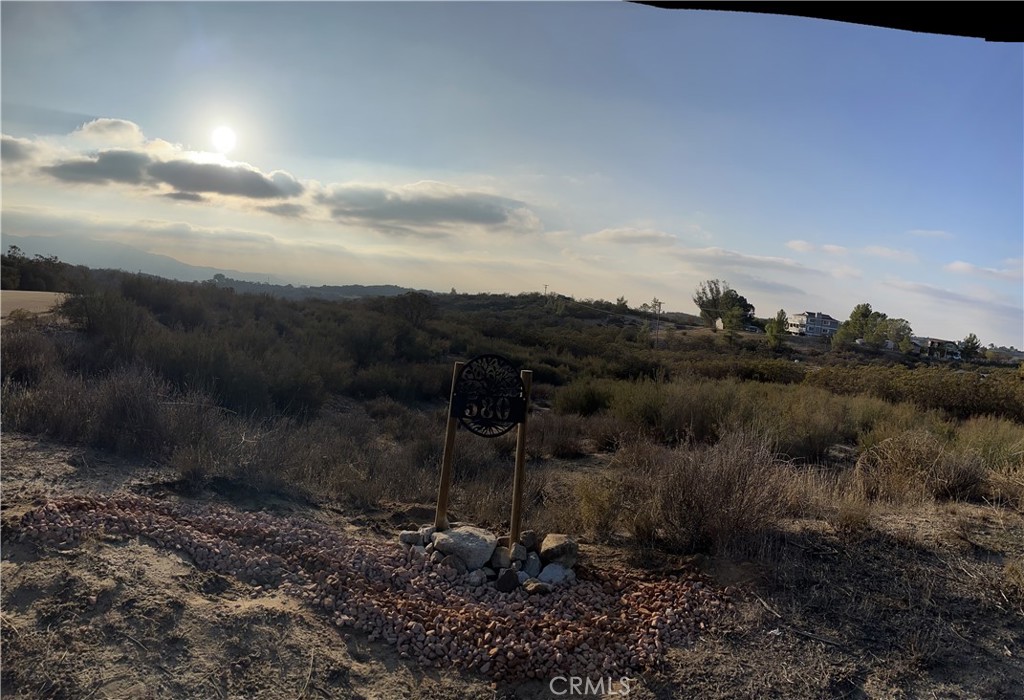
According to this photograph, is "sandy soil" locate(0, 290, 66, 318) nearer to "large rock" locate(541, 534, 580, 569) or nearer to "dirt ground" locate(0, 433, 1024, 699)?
"dirt ground" locate(0, 433, 1024, 699)

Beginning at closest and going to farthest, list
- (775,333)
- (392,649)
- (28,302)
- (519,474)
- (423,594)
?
(392,649), (423,594), (519,474), (28,302), (775,333)

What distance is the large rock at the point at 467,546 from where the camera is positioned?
5418 millimetres

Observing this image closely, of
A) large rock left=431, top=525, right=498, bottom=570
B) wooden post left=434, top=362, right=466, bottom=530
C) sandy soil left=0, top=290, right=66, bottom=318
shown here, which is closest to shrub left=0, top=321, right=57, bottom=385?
sandy soil left=0, top=290, right=66, bottom=318

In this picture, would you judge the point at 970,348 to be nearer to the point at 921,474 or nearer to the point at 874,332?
the point at 874,332

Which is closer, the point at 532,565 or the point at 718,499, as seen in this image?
the point at 532,565

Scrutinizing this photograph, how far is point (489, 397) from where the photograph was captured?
5949mm

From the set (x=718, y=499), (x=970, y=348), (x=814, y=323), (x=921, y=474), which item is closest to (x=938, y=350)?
(x=970, y=348)

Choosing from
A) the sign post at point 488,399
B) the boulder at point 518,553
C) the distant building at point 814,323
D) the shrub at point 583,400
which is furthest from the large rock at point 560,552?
the distant building at point 814,323

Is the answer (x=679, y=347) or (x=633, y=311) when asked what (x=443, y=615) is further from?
(x=633, y=311)

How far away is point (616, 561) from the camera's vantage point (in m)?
5.79

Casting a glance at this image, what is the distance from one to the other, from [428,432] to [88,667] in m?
7.65

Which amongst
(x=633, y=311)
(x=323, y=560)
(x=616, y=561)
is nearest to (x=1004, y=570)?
(x=616, y=561)
